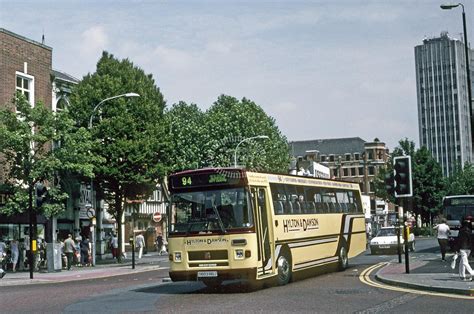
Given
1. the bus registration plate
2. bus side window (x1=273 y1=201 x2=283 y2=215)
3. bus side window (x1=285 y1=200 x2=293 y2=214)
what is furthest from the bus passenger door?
bus side window (x1=285 y1=200 x2=293 y2=214)

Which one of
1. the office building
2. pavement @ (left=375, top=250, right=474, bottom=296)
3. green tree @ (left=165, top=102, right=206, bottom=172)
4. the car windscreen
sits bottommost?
pavement @ (left=375, top=250, right=474, bottom=296)

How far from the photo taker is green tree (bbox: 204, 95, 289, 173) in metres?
59.1

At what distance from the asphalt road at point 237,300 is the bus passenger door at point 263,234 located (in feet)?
1.92

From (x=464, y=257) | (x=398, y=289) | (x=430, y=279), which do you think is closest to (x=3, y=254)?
(x=430, y=279)

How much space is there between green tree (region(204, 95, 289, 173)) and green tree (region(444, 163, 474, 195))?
24.3 m

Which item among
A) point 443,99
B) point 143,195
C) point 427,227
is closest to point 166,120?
point 143,195

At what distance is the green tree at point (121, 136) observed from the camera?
3791 centimetres

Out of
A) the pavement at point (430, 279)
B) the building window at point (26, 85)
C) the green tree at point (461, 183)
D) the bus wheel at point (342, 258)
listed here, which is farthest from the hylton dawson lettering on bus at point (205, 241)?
the green tree at point (461, 183)

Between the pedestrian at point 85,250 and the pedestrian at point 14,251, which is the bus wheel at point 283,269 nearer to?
the pedestrian at point 14,251

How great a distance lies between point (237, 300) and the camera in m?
14.8

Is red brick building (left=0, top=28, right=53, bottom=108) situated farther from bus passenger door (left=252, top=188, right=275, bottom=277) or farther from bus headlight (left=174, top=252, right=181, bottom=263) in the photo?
bus passenger door (left=252, top=188, right=275, bottom=277)

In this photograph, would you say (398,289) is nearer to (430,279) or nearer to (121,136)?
(430,279)

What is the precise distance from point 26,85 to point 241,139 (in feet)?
82.4

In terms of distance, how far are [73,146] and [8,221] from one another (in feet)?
20.9
